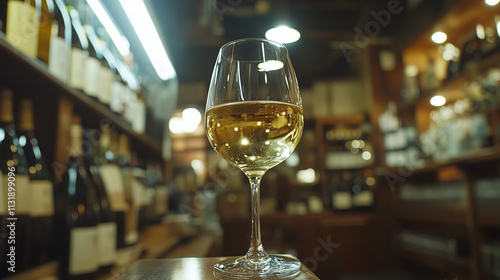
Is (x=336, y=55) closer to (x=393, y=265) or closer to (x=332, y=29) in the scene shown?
(x=332, y=29)

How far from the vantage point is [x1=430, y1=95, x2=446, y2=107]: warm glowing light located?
3.06 m

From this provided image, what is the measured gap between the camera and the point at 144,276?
1.27 ft

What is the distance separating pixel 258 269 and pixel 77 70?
0.91 metres

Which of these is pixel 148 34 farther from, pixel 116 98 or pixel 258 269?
pixel 258 269

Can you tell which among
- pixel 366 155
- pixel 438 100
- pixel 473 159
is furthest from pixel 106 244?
pixel 366 155

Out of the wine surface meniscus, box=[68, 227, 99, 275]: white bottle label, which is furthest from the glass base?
box=[68, 227, 99, 275]: white bottle label

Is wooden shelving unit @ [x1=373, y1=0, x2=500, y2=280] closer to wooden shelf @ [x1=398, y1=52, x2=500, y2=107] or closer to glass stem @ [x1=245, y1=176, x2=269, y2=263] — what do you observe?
wooden shelf @ [x1=398, y1=52, x2=500, y2=107]

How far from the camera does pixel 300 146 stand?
15.7 feet

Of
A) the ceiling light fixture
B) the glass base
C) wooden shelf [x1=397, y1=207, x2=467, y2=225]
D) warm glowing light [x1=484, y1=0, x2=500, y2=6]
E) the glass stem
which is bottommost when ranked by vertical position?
wooden shelf [x1=397, y1=207, x2=467, y2=225]

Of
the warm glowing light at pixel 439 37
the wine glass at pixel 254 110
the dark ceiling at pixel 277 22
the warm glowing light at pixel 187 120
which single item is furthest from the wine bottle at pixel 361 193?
the wine glass at pixel 254 110

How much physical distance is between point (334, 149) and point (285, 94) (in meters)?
4.36

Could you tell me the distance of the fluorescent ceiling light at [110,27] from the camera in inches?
48.9

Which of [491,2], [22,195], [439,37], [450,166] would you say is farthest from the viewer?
[439,37]

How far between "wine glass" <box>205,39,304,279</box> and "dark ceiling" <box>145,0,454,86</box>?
1.11 meters
